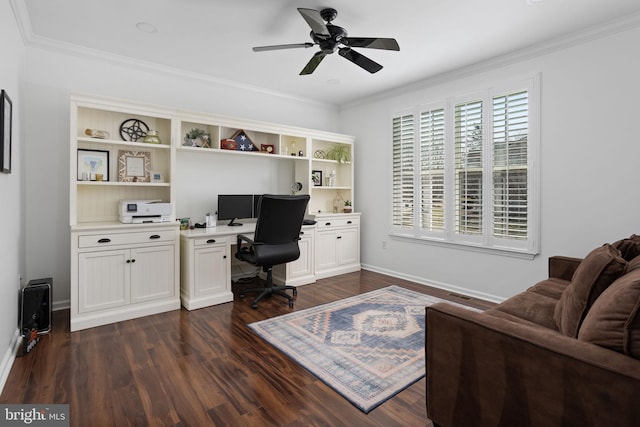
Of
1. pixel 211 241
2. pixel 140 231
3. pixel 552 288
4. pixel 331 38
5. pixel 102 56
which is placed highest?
pixel 102 56

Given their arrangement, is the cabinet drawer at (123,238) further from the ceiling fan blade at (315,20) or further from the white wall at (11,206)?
the ceiling fan blade at (315,20)

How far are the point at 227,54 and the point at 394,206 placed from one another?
9.56 ft

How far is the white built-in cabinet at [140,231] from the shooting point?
3049 mm

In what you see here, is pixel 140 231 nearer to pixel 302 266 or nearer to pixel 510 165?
pixel 302 266

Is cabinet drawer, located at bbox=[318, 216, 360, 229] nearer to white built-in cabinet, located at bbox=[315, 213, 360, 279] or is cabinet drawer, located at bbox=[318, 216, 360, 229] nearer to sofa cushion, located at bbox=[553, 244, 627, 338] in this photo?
white built-in cabinet, located at bbox=[315, 213, 360, 279]

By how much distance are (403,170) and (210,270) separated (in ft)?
9.42

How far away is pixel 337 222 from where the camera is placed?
491 cm

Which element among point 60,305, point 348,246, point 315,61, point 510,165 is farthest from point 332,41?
point 60,305

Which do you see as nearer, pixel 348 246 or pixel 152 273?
pixel 152 273

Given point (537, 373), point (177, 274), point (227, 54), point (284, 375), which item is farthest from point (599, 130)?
point (177, 274)

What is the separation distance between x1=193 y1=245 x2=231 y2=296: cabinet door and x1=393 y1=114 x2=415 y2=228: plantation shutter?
2.47 meters

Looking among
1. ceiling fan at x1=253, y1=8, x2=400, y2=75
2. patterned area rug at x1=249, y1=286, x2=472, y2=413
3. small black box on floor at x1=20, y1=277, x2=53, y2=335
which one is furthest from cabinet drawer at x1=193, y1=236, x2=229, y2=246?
ceiling fan at x1=253, y1=8, x2=400, y2=75

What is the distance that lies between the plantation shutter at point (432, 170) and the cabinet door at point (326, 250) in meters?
1.26

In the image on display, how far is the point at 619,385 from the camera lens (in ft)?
3.63
